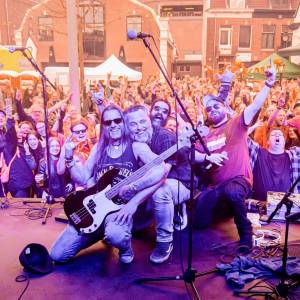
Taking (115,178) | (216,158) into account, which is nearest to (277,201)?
(216,158)

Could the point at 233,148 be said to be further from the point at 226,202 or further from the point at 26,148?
the point at 26,148

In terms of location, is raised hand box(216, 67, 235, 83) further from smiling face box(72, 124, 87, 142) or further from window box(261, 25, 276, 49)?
window box(261, 25, 276, 49)

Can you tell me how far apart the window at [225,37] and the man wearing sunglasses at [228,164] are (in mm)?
2795

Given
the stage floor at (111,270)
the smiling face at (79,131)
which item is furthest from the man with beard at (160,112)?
the stage floor at (111,270)

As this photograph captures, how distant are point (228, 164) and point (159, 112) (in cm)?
101

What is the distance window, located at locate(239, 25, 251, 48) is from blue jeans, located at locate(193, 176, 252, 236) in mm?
3664

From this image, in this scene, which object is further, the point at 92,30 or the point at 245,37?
the point at 92,30

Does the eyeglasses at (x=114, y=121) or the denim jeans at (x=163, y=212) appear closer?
the denim jeans at (x=163, y=212)

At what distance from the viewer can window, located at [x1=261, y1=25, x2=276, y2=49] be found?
6.22 m

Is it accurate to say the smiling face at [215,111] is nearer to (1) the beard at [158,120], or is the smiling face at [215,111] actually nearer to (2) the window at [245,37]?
(1) the beard at [158,120]

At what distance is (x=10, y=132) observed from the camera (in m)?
4.61

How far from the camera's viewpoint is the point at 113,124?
3.35m

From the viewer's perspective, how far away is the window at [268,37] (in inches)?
245

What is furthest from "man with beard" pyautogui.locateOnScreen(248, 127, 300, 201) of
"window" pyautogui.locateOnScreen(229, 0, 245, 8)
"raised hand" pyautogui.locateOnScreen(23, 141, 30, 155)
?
"window" pyautogui.locateOnScreen(229, 0, 245, 8)
